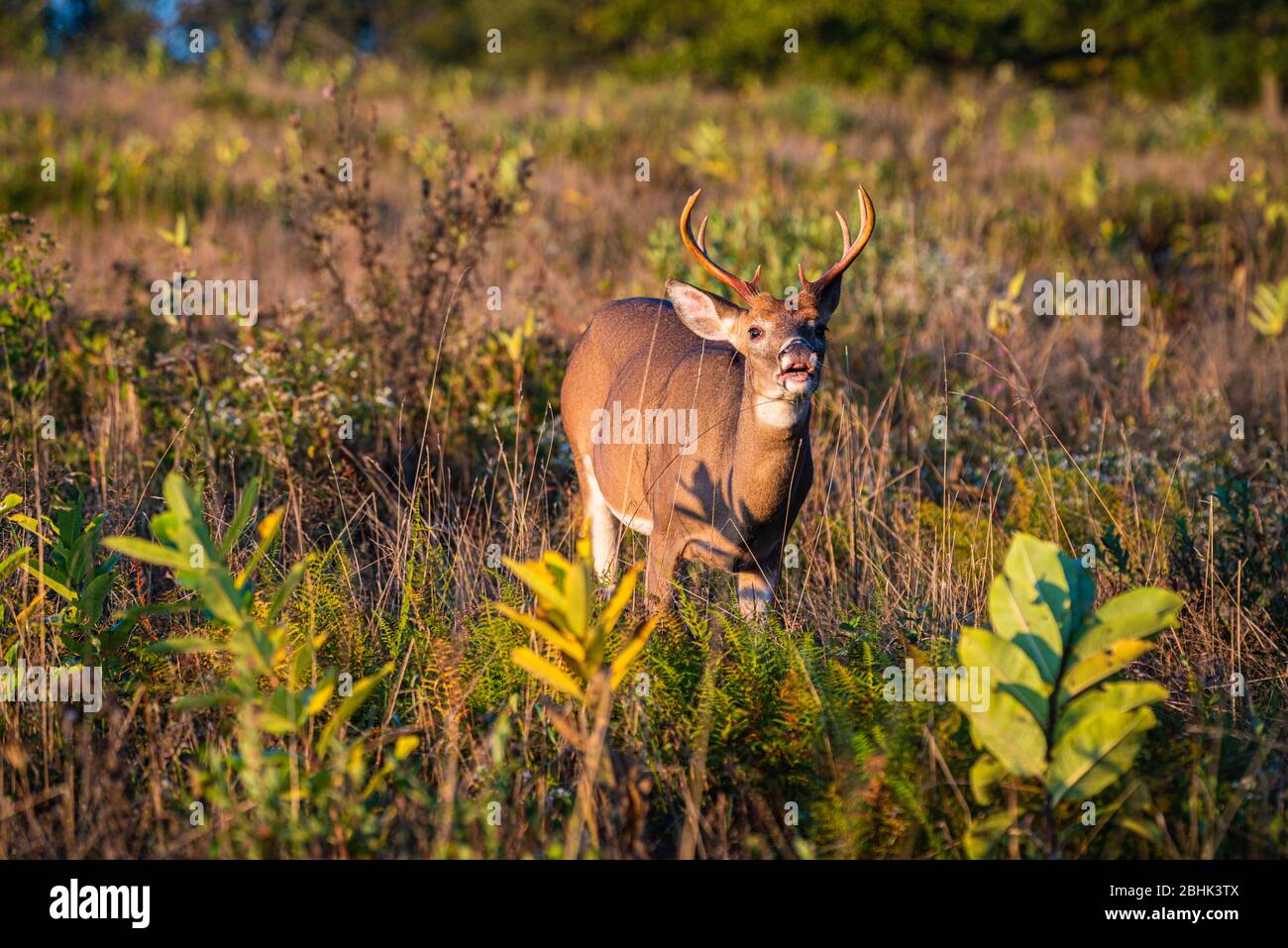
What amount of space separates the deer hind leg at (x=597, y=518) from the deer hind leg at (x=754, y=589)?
0.98m

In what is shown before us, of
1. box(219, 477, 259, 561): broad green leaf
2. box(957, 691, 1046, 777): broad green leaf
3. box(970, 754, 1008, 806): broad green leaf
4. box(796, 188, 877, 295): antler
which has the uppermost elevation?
box(796, 188, 877, 295): antler

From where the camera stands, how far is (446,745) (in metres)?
3.59

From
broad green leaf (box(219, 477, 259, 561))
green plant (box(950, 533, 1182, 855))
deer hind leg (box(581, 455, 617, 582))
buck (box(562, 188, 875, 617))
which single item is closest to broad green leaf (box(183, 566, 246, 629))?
broad green leaf (box(219, 477, 259, 561))

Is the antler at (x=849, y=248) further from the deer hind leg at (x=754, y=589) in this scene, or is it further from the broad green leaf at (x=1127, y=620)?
the broad green leaf at (x=1127, y=620)

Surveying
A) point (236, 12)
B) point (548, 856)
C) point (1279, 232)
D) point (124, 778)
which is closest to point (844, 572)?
point (548, 856)

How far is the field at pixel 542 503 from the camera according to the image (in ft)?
10.7

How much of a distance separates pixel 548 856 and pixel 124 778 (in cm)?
133

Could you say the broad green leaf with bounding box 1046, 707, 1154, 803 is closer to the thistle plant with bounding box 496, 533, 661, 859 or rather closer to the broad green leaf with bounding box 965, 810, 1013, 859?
the broad green leaf with bounding box 965, 810, 1013, 859

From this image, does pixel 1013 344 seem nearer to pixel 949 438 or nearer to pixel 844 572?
pixel 949 438

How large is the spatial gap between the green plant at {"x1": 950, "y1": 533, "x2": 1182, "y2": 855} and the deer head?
4.83ft

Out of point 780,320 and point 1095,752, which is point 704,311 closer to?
point 780,320

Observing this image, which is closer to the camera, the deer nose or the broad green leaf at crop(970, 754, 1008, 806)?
the broad green leaf at crop(970, 754, 1008, 806)

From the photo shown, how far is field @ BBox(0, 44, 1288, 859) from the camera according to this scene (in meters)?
3.27

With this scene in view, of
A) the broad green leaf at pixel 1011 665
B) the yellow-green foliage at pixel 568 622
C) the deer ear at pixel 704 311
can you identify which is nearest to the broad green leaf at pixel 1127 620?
the broad green leaf at pixel 1011 665
